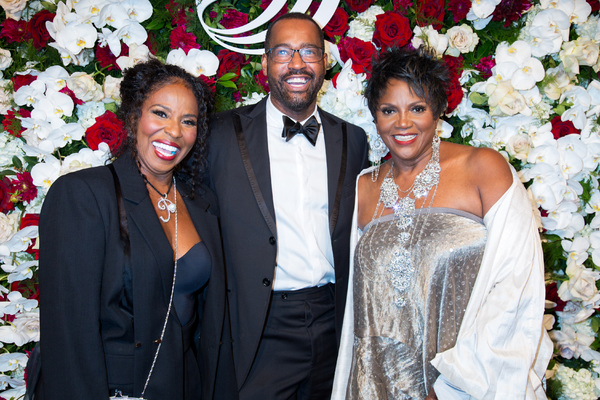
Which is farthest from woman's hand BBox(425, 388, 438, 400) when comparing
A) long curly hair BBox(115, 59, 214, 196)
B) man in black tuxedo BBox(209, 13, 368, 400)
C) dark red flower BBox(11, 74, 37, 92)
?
dark red flower BBox(11, 74, 37, 92)

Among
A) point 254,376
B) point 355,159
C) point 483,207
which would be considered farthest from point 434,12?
point 254,376

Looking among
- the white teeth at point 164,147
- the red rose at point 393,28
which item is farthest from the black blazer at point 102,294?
the red rose at point 393,28

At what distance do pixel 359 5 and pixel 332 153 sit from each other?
1.00m

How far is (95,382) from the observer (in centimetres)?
149

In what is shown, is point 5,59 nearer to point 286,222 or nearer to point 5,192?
point 5,192

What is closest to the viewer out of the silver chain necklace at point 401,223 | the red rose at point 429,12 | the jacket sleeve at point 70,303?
the jacket sleeve at point 70,303

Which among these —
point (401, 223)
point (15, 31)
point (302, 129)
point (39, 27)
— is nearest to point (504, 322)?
point (401, 223)

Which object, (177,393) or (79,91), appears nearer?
(177,393)

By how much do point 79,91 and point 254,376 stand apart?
1.80 m

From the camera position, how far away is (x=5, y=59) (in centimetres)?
255

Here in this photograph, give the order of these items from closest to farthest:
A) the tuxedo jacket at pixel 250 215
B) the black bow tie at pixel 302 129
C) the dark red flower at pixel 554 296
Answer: the tuxedo jacket at pixel 250 215
the black bow tie at pixel 302 129
the dark red flower at pixel 554 296

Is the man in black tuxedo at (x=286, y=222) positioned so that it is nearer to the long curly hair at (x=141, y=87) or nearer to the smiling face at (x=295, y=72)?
the smiling face at (x=295, y=72)

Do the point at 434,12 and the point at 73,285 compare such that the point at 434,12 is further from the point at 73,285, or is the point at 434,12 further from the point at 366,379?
the point at 73,285

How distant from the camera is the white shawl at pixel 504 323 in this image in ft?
5.32
